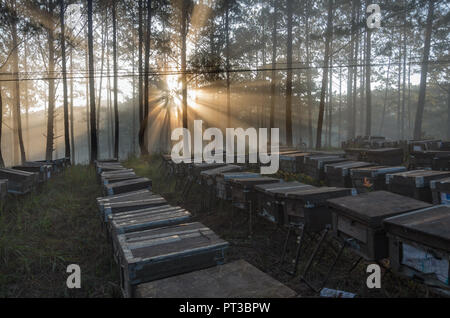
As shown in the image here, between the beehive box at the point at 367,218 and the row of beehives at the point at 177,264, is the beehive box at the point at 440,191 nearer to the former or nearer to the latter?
the beehive box at the point at 367,218

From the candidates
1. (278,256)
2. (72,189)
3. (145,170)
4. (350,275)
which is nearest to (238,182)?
(278,256)

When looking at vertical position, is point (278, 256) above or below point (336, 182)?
below

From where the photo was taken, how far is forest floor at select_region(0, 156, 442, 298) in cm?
485

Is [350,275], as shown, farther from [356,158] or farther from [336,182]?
[356,158]

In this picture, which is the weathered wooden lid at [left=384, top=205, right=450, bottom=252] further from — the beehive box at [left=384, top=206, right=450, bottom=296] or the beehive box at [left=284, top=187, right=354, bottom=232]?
the beehive box at [left=284, top=187, right=354, bottom=232]

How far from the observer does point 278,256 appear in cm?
598

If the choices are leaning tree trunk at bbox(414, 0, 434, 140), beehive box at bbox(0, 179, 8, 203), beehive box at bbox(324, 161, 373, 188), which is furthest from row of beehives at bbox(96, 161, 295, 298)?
leaning tree trunk at bbox(414, 0, 434, 140)

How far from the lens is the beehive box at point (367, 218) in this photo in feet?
12.7

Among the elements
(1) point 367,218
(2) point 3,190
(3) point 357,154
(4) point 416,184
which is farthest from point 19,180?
(3) point 357,154

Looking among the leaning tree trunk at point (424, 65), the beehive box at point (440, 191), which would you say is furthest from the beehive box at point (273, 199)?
the leaning tree trunk at point (424, 65)

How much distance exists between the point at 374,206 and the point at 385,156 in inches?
268

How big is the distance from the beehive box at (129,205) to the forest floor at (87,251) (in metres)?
0.92
